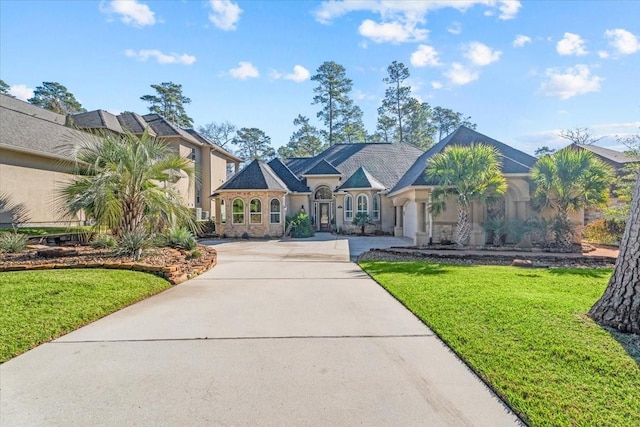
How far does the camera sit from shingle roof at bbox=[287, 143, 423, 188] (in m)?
27.7

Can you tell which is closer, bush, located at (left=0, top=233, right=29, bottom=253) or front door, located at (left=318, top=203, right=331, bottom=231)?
bush, located at (left=0, top=233, right=29, bottom=253)

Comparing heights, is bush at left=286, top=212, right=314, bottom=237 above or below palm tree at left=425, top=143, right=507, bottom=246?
below

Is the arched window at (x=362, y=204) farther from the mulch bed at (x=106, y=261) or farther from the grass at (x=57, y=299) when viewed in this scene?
the grass at (x=57, y=299)

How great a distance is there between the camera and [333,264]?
445 inches

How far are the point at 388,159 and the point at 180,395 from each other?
91.3 ft

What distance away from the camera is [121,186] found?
9625mm

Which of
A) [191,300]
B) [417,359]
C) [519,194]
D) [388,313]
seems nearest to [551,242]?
[519,194]

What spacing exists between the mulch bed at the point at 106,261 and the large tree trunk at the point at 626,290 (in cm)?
824

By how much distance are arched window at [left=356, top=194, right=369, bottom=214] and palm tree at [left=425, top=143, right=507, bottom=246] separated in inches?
396

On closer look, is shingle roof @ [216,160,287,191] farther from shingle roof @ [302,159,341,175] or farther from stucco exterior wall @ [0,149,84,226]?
stucco exterior wall @ [0,149,84,226]

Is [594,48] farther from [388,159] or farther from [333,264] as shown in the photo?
[388,159]

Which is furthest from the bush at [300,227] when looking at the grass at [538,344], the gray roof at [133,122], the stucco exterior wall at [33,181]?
the grass at [538,344]

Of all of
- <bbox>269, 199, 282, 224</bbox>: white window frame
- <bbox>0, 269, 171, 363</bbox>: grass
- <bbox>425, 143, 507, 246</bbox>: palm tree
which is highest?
<bbox>425, 143, 507, 246</bbox>: palm tree

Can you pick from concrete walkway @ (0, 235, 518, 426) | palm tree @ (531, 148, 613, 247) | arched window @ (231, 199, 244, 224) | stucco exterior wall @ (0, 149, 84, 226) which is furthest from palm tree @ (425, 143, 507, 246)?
stucco exterior wall @ (0, 149, 84, 226)
